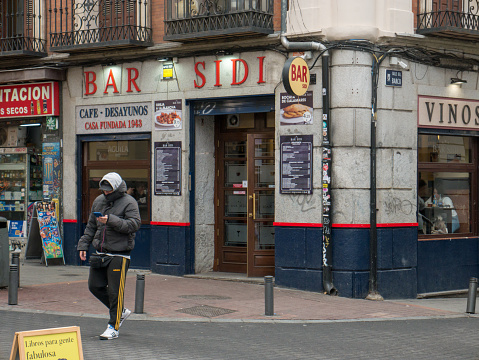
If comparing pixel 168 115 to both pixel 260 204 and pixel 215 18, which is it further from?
pixel 260 204

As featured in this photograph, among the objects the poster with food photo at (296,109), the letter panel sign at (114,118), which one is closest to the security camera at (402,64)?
the poster with food photo at (296,109)

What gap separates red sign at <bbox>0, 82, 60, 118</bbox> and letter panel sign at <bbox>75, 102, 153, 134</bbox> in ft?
2.30

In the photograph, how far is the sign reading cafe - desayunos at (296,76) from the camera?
41.0 feet

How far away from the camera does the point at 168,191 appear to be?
15102 millimetres

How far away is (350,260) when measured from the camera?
12.9 meters

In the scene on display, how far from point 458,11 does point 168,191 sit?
20.6 ft

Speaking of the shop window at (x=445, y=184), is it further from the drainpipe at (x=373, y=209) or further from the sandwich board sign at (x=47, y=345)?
the sandwich board sign at (x=47, y=345)

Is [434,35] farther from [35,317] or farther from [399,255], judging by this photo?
[35,317]

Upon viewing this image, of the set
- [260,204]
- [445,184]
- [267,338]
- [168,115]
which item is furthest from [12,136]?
[267,338]

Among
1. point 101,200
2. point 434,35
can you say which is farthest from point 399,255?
point 101,200

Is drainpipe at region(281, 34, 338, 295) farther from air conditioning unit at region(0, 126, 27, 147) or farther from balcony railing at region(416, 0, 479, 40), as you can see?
air conditioning unit at region(0, 126, 27, 147)

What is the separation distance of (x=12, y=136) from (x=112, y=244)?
32.0 ft

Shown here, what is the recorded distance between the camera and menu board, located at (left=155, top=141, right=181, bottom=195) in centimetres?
1496

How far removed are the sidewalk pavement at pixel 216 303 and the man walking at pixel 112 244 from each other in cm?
155
